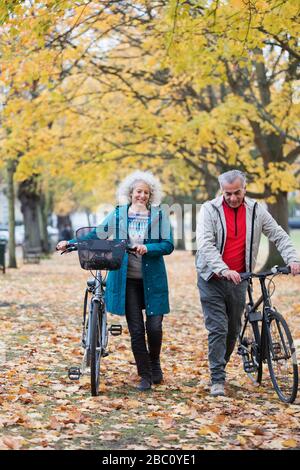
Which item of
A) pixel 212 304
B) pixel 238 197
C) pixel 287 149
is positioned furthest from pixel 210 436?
pixel 287 149

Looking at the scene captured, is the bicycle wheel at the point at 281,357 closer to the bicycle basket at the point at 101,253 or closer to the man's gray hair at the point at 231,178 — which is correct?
the man's gray hair at the point at 231,178

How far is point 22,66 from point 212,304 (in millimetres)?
8976

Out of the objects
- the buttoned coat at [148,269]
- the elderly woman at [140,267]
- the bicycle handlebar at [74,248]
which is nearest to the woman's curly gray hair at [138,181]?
the elderly woman at [140,267]

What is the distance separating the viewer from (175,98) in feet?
71.2

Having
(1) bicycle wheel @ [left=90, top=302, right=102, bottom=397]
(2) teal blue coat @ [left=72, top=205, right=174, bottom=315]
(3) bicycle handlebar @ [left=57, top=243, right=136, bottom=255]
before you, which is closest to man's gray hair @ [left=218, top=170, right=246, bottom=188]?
(2) teal blue coat @ [left=72, top=205, right=174, bottom=315]

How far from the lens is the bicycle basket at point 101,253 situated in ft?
22.5

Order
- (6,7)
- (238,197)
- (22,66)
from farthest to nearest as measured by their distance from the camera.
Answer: (22,66), (6,7), (238,197)

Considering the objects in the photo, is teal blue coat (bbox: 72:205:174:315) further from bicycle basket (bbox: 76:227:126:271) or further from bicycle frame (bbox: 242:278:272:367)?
bicycle frame (bbox: 242:278:272:367)

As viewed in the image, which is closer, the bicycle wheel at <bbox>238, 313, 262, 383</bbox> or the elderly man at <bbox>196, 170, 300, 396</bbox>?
the elderly man at <bbox>196, 170, 300, 396</bbox>

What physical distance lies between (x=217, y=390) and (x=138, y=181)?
1995 millimetres

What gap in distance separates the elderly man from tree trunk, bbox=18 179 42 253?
90.1ft

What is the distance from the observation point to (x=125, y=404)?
6852 millimetres

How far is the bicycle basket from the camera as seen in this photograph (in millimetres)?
6844
